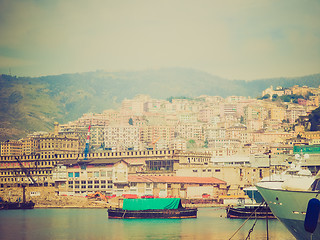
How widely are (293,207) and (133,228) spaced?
2464 cm

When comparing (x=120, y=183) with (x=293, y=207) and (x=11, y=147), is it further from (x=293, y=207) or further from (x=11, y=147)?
(x=11, y=147)

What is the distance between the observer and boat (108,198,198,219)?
71.6 meters

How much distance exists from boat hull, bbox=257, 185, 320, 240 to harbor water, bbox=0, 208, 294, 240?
398 inches

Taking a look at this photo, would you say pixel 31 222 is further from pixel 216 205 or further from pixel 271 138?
pixel 271 138

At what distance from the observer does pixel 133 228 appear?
209 ft

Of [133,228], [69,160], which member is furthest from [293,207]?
[69,160]

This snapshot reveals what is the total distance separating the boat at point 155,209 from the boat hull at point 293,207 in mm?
27270

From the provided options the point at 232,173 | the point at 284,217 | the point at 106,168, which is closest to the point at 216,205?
the point at 232,173

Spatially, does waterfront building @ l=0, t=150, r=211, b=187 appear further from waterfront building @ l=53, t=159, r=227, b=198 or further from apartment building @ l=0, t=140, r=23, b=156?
apartment building @ l=0, t=140, r=23, b=156

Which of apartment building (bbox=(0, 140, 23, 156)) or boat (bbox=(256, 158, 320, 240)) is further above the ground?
apartment building (bbox=(0, 140, 23, 156))

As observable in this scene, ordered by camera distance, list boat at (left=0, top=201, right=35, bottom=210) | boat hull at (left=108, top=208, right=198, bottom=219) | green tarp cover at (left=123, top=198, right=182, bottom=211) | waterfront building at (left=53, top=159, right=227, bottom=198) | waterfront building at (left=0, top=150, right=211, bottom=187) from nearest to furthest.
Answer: boat hull at (left=108, top=208, right=198, bottom=219)
green tarp cover at (left=123, top=198, right=182, bottom=211)
boat at (left=0, top=201, right=35, bottom=210)
waterfront building at (left=53, top=159, right=227, bottom=198)
waterfront building at (left=0, top=150, right=211, bottom=187)

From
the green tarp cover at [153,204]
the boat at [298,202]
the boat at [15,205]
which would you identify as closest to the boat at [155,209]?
the green tarp cover at [153,204]

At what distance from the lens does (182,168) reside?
371 ft

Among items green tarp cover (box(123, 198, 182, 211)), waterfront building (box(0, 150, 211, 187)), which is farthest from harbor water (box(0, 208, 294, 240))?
waterfront building (box(0, 150, 211, 187))
